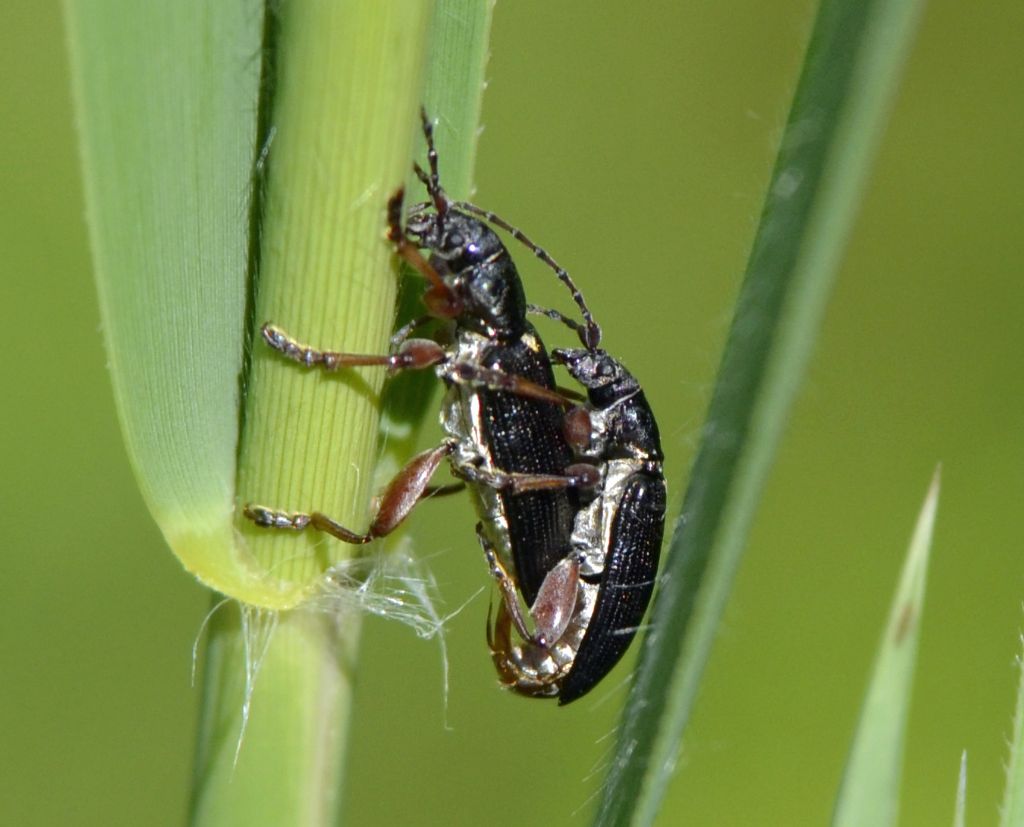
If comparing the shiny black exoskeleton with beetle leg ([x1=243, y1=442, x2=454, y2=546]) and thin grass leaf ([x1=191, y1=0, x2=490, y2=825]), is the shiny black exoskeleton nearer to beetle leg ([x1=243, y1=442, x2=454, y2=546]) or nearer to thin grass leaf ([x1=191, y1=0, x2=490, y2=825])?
beetle leg ([x1=243, y1=442, x2=454, y2=546])

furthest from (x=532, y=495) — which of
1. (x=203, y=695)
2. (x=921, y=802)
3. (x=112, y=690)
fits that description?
(x=112, y=690)

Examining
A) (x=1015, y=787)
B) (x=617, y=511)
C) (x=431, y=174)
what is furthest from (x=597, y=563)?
(x=1015, y=787)

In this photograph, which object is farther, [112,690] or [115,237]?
[112,690]

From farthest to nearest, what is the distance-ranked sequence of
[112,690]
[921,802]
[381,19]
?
[112,690]
[921,802]
[381,19]

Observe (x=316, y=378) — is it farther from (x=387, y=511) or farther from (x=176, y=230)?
(x=387, y=511)

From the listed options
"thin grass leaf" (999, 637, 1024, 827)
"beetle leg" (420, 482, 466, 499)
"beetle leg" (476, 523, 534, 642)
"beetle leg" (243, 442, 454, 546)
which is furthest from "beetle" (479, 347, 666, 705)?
"thin grass leaf" (999, 637, 1024, 827)

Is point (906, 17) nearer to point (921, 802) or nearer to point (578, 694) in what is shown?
point (578, 694)
